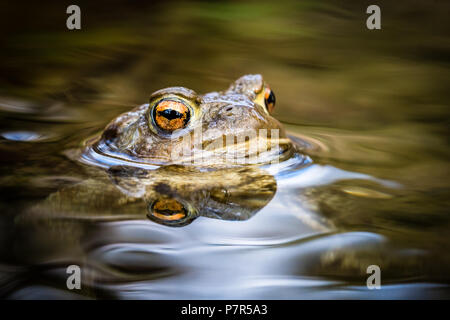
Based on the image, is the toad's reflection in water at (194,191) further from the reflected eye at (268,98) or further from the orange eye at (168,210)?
the reflected eye at (268,98)

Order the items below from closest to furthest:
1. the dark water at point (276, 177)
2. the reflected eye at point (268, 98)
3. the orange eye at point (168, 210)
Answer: the dark water at point (276, 177) < the orange eye at point (168, 210) < the reflected eye at point (268, 98)

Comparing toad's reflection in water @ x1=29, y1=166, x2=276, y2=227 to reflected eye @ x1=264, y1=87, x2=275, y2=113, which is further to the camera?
reflected eye @ x1=264, y1=87, x2=275, y2=113

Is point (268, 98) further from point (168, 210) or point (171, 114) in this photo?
point (168, 210)

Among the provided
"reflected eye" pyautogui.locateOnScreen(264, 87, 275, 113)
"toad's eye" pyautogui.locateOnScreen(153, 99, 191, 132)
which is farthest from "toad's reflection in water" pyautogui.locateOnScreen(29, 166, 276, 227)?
"reflected eye" pyautogui.locateOnScreen(264, 87, 275, 113)

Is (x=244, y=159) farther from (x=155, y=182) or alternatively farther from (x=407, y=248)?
(x=407, y=248)

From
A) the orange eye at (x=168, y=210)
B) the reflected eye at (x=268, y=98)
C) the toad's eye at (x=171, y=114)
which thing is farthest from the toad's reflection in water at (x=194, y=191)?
the reflected eye at (x=268, y=98)

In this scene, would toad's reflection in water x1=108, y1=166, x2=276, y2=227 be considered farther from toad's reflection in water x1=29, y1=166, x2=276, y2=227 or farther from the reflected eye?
the reflected eye
